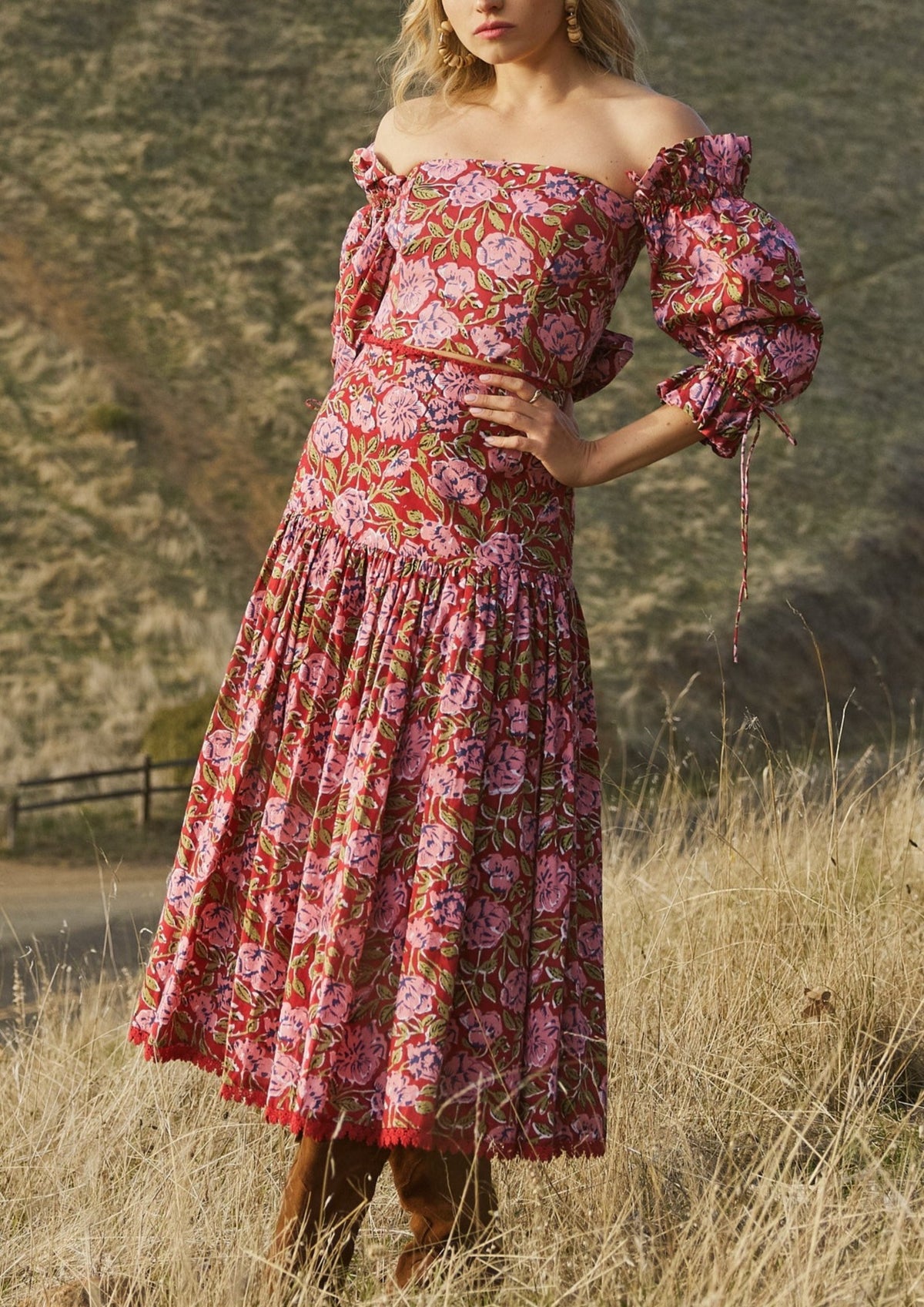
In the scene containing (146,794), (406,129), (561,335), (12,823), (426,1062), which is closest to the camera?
(426,1062)

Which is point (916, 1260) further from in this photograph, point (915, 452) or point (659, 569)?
point (915, 452)

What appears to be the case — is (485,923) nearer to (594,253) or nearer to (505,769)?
(505,769)

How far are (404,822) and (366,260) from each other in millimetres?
841

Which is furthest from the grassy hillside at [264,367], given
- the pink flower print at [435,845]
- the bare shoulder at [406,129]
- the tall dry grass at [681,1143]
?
the pink flower print at [435,845]

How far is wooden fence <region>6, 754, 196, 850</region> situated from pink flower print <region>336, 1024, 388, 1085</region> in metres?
8.78

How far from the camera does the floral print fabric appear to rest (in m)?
1.98

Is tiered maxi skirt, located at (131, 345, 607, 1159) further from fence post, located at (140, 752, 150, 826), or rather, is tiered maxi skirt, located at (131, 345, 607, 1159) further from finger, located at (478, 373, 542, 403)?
fence post, located at (140, 752, 150, 826)

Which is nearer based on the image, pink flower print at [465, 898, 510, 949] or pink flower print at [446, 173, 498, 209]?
pink flower print at [465, 898, 510, 949]

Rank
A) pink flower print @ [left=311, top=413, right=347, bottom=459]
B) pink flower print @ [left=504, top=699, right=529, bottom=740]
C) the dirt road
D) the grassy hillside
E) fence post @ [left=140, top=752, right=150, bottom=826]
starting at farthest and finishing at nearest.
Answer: the grassy hillside → fence post @ [left=140, top=752, right=150, bottom=826] → the dirt road → pink flower print @ [left=311, top=413, right=347, bottom=459] → pink flower print @ [left=504, top=699, right=529, bottom=740]

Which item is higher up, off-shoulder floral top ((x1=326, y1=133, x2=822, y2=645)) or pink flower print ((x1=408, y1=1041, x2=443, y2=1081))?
off-shoulder floral top ((x1=326, y1=133, x2=822, y2=645))

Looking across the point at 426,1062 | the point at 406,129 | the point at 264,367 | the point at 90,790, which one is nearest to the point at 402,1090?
the point at 426,1062

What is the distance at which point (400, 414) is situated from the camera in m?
2.09

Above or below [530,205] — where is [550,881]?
below

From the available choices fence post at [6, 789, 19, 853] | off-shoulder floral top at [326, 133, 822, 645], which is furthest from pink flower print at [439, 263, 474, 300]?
fence post at [6, 789, 19, 853]
